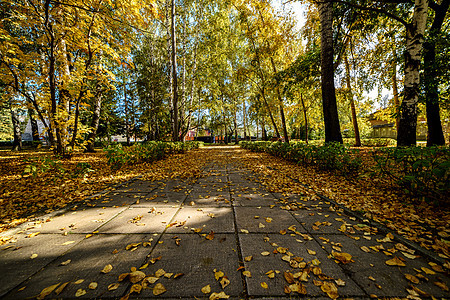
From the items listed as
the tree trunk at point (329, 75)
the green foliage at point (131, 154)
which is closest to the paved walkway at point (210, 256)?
the green foliage at point (131, 154)

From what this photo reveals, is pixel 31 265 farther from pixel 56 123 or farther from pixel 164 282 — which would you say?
pixel 56 123

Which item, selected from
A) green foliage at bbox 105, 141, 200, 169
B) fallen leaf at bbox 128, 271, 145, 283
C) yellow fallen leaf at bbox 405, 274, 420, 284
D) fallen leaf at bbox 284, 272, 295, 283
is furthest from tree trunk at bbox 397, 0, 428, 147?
green foliage at bbox 105, 141, 200, 169

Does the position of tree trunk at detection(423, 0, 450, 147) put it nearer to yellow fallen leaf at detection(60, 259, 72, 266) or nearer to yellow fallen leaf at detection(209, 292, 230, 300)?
yellow fallen leaf at detection(209, 292, 230, 300)

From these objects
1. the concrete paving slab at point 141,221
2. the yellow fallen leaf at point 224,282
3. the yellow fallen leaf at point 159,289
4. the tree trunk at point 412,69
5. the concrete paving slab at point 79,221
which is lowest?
the yellow fallen leaf at point 224,282

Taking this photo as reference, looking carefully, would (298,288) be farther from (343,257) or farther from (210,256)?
(210,256)

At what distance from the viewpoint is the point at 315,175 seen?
17.4ft

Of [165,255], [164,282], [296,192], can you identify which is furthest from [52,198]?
[296,192]

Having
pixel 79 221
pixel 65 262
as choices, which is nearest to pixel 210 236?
pixel 65 262

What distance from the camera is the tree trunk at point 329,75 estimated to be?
658cm

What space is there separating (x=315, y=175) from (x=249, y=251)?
430cm

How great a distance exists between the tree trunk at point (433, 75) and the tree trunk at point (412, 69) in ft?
4.70

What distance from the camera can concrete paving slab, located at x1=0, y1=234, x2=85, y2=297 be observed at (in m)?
1.60

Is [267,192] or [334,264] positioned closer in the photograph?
[334,264]

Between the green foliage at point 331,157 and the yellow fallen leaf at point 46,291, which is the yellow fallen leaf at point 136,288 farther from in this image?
the green foliage at point 331,157
